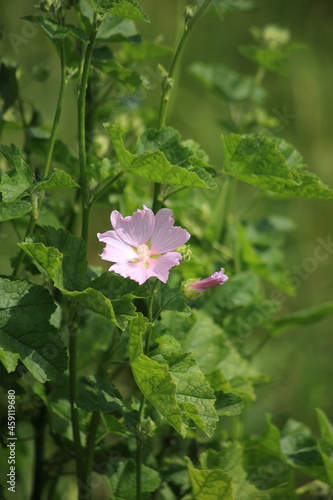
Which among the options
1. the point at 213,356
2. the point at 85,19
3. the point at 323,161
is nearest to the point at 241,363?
the point at 213,356

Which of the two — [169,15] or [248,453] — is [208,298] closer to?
[248,453]

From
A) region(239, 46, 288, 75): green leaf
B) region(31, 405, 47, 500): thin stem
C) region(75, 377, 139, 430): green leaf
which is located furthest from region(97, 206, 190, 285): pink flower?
region(239, 46, 288, 75): green leaf

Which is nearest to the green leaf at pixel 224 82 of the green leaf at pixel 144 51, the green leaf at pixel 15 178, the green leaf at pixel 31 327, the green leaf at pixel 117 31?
the green leaf at pixel 144 51

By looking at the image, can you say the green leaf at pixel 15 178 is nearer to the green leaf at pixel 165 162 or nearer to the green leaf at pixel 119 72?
the green leaf at pixel 165 162

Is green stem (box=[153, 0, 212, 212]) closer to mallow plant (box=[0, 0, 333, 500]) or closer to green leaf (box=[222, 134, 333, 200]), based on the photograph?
mallow plant (box=[0, 0, 333, 500])

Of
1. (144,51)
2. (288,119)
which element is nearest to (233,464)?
(144,51)

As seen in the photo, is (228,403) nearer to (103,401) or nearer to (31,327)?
(103,401)
